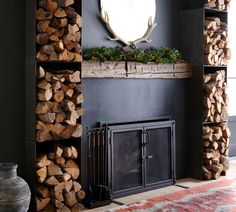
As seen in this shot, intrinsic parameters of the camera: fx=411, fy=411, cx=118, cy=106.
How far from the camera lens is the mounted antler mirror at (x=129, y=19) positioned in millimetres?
4230

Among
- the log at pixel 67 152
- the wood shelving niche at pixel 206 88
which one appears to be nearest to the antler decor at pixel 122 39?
the wood shelving niche at pixel 206 88

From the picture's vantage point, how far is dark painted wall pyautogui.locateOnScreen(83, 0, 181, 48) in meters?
4.08

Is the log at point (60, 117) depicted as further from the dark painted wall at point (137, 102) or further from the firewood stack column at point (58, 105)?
the dark painted wall at point (137, 102)

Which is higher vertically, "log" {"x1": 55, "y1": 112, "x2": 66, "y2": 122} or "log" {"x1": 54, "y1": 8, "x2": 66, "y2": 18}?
"log" {"x1": 54, "y1": 8, "x2": 66, "y2": 18}

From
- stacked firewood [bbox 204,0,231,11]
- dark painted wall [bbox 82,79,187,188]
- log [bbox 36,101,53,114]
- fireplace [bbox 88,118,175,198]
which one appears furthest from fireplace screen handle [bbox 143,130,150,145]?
stacked firewood [bbox 204,0,231,11]

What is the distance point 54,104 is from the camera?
3631 millimetres

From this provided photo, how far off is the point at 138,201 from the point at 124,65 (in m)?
1.39

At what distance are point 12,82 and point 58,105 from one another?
45cm

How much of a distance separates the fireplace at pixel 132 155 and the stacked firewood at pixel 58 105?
39 cm

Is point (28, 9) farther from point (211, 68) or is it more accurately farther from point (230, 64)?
point (230, 64)

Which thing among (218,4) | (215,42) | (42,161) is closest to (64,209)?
(42,161)

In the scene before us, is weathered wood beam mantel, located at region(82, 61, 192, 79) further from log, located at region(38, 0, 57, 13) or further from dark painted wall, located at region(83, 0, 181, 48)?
log, located at region(38, 0, 57, 13)

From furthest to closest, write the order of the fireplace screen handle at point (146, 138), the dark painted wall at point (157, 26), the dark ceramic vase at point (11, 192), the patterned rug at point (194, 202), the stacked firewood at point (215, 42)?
A: the stacked firewood at point (215, 42), the fireplace screen handle at point (146, 138), the dark painted wall at point (157, 26), the patterned rug at point (194, 202), the dark ceramic vase at point (11, 192)

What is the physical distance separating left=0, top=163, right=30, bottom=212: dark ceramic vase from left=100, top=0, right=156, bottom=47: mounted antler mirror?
1814 millimetres
